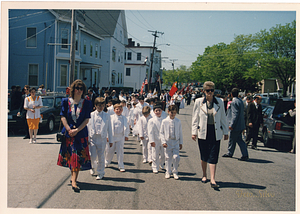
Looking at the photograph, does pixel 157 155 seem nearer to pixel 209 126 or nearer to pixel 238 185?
pixel 209 126

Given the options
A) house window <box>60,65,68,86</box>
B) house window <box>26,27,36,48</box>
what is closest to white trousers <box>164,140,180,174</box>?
house window <box>26,27,36,48</box>

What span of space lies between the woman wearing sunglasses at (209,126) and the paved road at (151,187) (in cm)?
62

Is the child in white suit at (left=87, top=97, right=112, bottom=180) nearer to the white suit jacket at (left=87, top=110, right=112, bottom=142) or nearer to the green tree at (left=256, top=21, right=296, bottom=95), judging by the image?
the white suit jacket at (left=87, top=110, right=112, bottom=142)

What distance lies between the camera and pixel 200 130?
5781mm

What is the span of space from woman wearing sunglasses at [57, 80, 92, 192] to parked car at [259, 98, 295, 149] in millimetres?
7668

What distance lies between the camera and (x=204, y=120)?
19.0 ft

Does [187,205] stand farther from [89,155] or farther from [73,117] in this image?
[73,117]

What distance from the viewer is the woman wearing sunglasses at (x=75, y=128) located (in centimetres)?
530

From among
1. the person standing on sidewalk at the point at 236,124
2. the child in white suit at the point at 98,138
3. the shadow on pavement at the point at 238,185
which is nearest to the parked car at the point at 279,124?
the person standing on sidewalk at the point at 236,124

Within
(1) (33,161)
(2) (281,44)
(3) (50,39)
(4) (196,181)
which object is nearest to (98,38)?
(3) (50,39)

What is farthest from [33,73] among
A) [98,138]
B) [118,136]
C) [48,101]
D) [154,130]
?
[98,138]

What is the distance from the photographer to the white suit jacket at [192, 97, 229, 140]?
5.75m

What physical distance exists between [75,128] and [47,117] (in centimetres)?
772

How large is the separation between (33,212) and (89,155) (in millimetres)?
1528
